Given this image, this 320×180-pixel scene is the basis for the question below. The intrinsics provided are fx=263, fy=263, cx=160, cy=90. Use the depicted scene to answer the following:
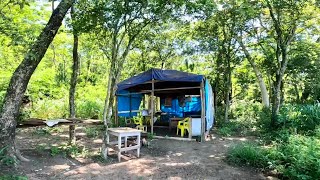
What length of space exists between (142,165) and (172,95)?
7.56 metres

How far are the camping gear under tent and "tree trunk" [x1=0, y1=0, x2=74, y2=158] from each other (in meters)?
4.34

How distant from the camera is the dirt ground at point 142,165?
4660 mm

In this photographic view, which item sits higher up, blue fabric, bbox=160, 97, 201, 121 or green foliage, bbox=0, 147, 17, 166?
blue fabric, bbox=160, 97, 201, 121

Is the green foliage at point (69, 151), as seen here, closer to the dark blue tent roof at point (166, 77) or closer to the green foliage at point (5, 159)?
the green foliage at point (5, 159)

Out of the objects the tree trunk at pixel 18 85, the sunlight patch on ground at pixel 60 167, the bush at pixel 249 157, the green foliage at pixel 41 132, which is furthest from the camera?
the green foliage at pixel 41 132

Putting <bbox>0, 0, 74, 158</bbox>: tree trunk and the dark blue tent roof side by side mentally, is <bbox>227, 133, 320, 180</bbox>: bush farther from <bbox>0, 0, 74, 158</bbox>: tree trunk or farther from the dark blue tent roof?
<bbox>0, 0, 74, 158</bbox>: tree trunk

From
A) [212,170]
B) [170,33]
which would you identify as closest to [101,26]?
[212,170]

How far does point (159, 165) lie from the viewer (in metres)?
5.46

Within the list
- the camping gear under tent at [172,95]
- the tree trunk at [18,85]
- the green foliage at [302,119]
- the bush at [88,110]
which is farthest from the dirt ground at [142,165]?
the bush at [88,110]

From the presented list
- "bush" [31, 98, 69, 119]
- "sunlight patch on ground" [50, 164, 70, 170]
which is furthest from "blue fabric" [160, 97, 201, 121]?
"sunlight patch on ground" [50, 164, 70, 170]

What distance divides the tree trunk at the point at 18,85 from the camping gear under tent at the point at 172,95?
171 inches

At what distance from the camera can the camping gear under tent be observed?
8.70 m

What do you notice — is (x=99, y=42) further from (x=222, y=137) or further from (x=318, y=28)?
(x=318, y=28)

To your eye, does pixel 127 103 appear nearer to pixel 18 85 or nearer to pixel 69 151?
pixel 69 151
